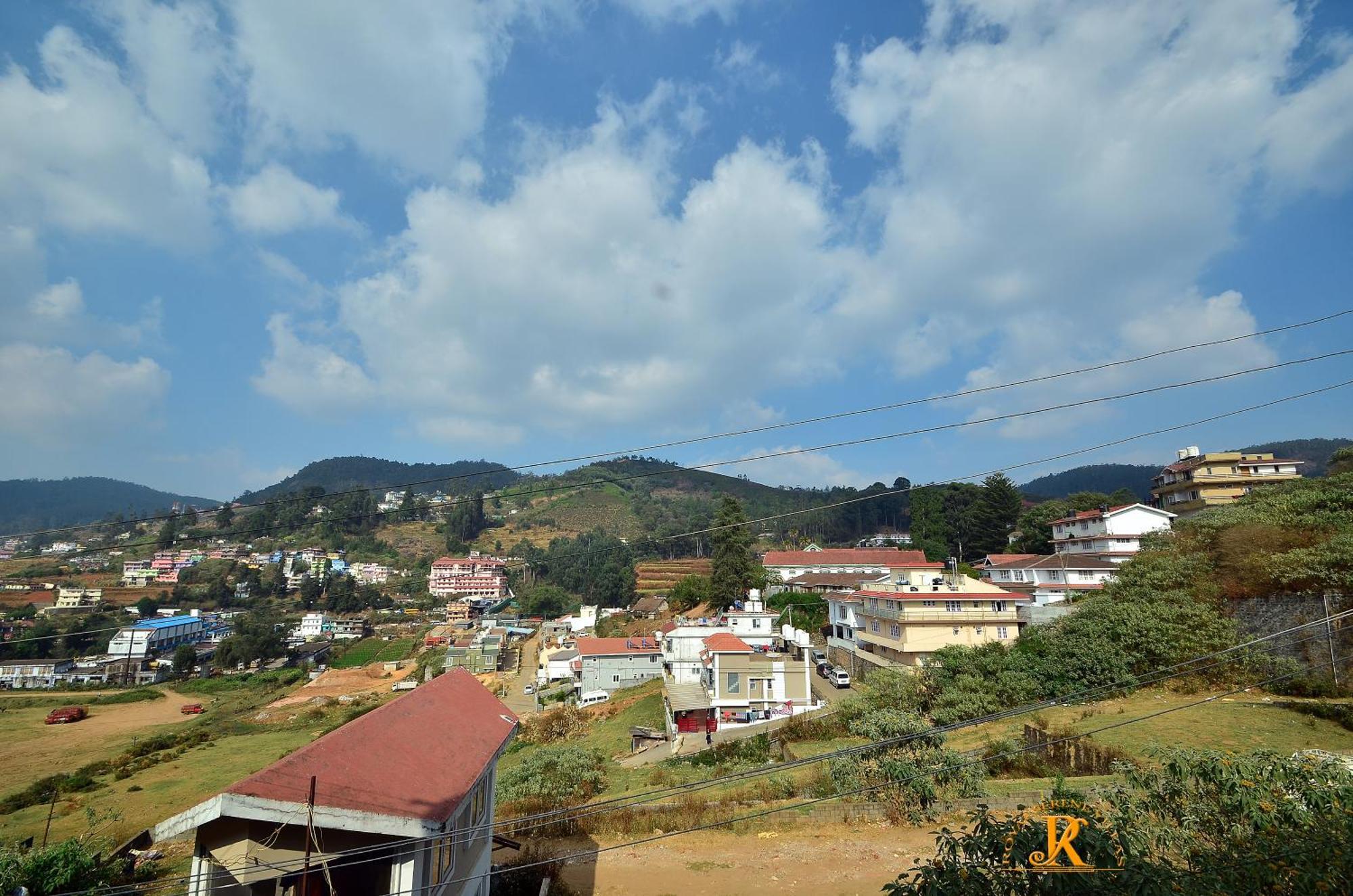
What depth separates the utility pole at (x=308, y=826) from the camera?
5.12m

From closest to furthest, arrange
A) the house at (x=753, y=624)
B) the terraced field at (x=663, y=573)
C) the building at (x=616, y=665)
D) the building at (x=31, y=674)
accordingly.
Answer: the house at (x=753, y=624)
the building at (x=616, y=665)
the building at (x=31, y=674)
the terraced field at (x=663, y=573)

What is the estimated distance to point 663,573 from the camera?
105 m

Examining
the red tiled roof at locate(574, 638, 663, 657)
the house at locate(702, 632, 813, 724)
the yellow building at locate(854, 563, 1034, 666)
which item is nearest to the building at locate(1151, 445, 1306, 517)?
the yellow building at locate(854, 563, 1034, 666)

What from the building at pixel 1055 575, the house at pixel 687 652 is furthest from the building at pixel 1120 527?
the house at pixel 687 652

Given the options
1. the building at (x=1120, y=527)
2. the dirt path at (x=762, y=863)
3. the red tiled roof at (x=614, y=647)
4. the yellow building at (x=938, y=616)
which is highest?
the building at (x=1120, y=527)

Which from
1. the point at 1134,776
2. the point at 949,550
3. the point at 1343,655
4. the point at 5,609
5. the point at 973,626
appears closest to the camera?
the point at 1134,776

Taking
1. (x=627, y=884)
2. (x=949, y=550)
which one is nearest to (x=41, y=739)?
(x=627, y=884)

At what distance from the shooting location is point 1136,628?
2144cm

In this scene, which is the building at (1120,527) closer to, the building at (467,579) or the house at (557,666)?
the house at (557,666)

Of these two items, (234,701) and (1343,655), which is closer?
(1343,655)

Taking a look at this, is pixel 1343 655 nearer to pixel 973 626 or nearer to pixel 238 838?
pixel 973 626

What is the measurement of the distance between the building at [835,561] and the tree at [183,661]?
63803 mm

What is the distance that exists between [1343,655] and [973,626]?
1396 centimetres

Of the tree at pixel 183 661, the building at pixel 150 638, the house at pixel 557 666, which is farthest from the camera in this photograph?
the building at pixel 150 638
